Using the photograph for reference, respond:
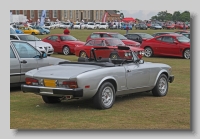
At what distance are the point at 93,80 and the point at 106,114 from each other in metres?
0.75

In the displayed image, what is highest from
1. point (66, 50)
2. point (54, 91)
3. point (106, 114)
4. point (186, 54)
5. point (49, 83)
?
point (66, 50)

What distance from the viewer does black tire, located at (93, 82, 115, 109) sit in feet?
27.4

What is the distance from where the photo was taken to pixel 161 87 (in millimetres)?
10406

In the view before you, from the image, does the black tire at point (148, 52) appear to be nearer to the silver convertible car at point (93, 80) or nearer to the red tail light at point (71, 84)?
the silver convertible car at point (93, 80)

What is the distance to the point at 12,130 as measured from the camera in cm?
707

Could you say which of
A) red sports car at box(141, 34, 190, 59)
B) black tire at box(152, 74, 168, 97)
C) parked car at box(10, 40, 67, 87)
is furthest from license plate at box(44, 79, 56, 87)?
red sports car at box(141, 34, 190, 59)

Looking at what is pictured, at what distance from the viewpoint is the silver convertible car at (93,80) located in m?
8.02

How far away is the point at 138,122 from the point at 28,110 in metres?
2.50

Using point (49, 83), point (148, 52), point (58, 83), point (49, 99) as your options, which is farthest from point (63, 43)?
point (58, 83)

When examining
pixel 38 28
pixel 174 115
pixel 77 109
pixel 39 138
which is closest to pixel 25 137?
pixel 39 138

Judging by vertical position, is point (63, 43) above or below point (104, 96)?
above

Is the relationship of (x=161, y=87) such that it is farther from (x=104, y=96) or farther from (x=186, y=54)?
(x=186, y=54)

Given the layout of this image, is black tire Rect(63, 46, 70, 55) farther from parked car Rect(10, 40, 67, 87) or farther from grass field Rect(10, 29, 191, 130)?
grass field Rect(10, 29, 191, 130)

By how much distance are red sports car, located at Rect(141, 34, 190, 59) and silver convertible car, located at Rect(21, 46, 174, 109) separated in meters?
12.9
